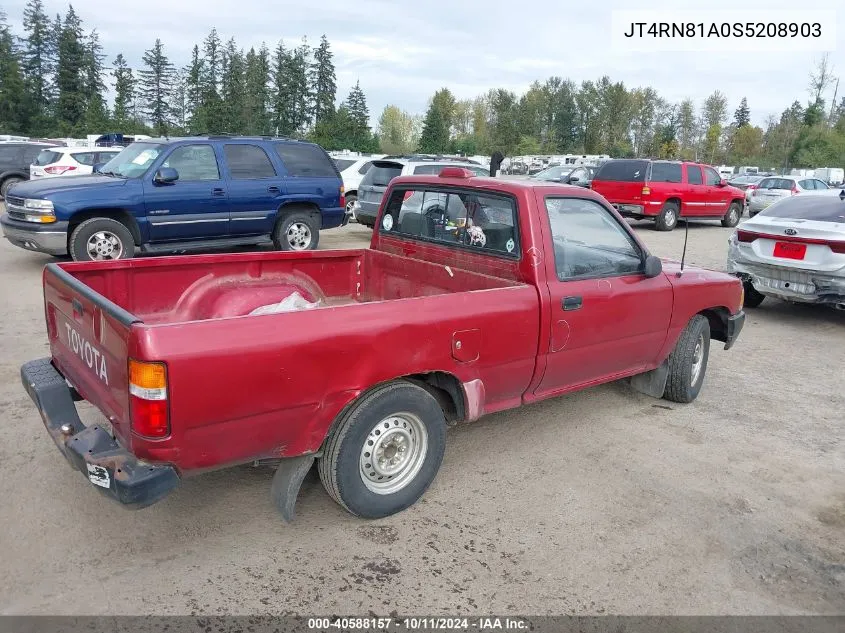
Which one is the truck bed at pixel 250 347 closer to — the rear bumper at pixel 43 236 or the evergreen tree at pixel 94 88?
the rear bumper at pixel 43 236

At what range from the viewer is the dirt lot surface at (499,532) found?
9.82 ft

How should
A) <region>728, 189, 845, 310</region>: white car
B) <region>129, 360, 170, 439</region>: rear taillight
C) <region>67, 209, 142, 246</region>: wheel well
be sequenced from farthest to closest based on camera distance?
1. <region>67, 209, 142, 246</region>: wheel well
2. <region>728, 189, 845, 310</region>: white car
3. <region>129, 360, 170, 439</region>: rear taillight

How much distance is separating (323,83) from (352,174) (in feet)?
198

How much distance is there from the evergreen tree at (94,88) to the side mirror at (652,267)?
58643 millimetres

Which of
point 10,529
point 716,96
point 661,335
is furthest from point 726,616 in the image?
point 716,96

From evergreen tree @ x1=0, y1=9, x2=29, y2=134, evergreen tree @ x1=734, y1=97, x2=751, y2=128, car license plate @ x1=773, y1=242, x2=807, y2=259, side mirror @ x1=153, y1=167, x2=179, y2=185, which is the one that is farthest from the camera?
evergreen tree @ x1=734, y1=97, x2=751, y2=128

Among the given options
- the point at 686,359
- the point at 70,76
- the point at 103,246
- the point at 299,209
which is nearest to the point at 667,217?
the point at 299,209

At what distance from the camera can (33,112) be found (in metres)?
56.2

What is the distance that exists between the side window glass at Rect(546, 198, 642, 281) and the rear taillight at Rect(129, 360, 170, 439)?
2.41 m

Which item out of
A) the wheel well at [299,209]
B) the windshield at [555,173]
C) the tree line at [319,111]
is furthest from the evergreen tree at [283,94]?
the wheel well at [299,209]

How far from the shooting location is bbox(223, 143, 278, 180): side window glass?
10188mm

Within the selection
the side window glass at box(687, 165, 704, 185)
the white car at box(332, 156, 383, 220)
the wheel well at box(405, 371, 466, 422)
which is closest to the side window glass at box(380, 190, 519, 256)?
the wheel well at box(405, 371, 466, 422)

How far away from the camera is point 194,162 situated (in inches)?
389

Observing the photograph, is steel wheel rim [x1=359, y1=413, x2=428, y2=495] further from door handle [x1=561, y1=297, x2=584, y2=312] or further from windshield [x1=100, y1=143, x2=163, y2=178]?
windshield [x1=100, y1=143, x2=163, y2=178]
